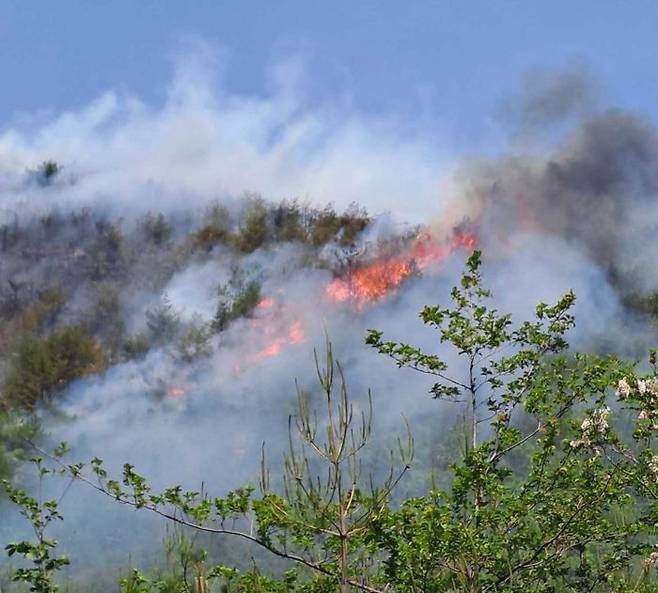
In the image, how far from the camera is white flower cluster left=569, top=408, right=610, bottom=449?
922 centimetres

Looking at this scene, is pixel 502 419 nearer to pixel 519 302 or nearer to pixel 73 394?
pixel 73 394

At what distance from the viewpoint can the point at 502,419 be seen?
920cm

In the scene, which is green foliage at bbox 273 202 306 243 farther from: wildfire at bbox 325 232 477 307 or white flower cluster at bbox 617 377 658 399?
white flower cluster at bbox 617 377 658 399

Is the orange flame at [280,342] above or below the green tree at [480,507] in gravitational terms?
above

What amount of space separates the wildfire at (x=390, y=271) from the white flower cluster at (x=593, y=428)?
185ft

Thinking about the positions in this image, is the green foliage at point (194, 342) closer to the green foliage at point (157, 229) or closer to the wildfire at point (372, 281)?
the wildfire at point (372, 281)

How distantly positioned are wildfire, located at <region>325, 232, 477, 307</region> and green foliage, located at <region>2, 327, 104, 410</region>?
63.1 ft

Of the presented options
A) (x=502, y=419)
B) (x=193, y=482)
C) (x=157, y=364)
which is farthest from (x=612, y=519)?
(x=157, y=364)

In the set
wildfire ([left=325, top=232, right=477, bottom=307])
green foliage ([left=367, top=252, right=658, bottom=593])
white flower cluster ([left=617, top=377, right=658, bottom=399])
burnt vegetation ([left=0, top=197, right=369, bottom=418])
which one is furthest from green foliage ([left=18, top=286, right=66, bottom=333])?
white flower cluster ([left=617, top=377, right=658, bottom=399])

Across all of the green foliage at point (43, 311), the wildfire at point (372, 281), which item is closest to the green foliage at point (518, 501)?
the wildfire at point (372, 281)

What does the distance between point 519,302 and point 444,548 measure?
54948mm

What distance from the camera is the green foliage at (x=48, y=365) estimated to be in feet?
170

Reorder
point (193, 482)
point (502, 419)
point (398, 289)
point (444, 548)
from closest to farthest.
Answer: point (444, 548) < point (502, 419) < point (193, 482) < point (398, 289)

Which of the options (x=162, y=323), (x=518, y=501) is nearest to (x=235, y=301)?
(x=162, y=323)
